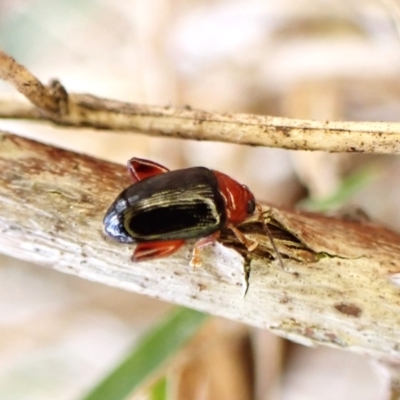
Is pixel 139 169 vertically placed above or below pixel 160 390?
above

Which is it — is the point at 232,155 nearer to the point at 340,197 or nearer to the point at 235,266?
the point at 340,197

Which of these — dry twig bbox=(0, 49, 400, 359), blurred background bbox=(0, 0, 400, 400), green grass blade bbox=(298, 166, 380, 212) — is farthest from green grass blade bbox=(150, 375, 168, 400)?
blurred background bbox=(0, 0, 400, 400)

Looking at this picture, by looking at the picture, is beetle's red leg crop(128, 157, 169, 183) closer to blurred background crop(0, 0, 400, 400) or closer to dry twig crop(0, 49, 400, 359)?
dry twig crop(0, 49, 400, 359)

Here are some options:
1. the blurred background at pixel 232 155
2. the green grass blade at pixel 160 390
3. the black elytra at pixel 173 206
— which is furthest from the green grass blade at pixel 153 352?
the blurred background at pixel 232 155

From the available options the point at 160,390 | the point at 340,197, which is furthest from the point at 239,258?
the point at 340,197

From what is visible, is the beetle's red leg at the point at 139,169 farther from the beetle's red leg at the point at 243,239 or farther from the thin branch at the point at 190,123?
the beetle's red leg at the point at 243,239

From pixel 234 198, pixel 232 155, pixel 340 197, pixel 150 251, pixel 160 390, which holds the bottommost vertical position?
pixel 160 390
